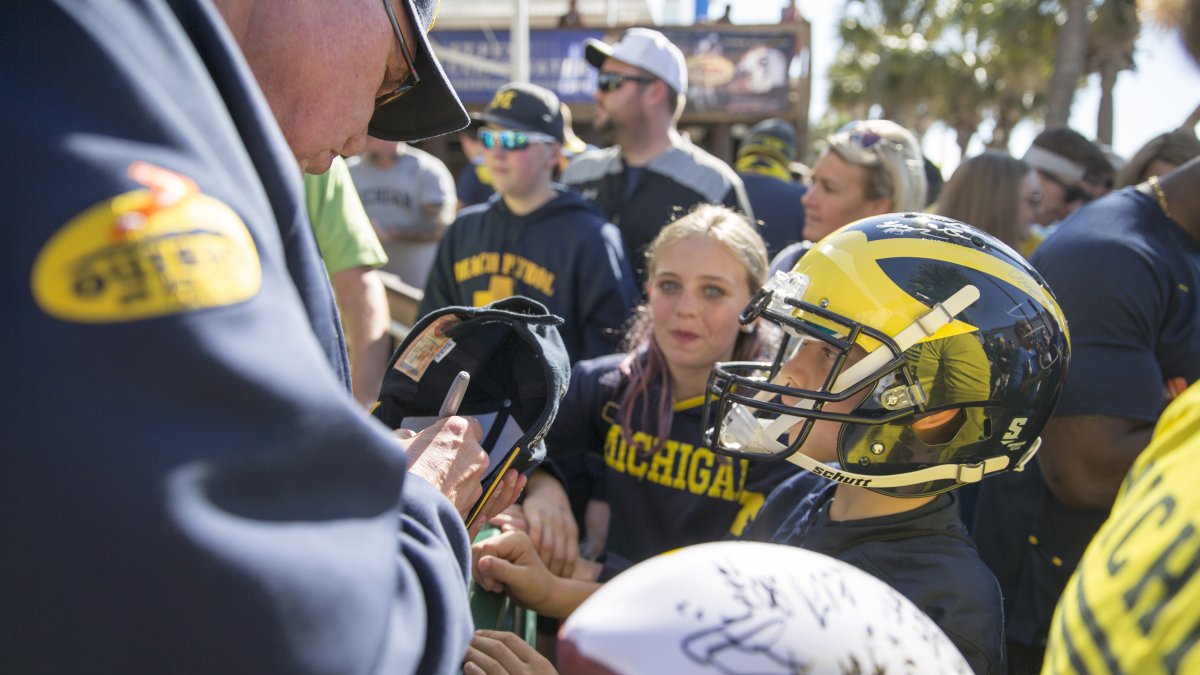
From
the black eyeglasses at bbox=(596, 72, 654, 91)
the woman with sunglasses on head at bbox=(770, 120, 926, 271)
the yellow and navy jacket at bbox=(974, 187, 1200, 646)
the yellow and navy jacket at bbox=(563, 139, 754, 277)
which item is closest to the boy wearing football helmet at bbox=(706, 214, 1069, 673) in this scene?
the yellow and navy jacket at bbox=(974, 187, 1200, 646)

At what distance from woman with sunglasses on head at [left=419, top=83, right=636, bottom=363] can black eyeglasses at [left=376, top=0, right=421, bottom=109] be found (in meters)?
2.20

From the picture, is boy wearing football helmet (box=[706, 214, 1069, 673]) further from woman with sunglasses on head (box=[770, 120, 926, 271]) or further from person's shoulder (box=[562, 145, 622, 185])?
person's shoulder (box=[562, 145, 622, 185])

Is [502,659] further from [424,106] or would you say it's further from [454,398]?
[424,106]

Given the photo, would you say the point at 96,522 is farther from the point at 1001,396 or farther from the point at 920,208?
the point at 920,208

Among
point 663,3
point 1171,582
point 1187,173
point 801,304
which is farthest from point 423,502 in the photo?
point 663,3

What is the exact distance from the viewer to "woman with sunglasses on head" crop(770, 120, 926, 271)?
3.95m

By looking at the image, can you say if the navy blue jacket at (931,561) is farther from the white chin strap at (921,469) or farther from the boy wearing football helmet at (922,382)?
the white chin strap at (921,469)

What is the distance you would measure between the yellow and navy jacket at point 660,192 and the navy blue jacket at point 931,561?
255 centimetres

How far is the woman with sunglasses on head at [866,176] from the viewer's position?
155 inches

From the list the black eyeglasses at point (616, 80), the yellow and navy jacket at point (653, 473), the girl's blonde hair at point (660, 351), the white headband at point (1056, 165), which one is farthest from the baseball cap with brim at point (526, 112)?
the white headband at point (1056, 165)

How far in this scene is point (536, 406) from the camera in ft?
6.41

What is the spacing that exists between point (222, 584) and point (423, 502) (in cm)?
33

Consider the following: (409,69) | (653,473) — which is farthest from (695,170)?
(409,69)

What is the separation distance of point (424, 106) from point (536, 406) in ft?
2.30
